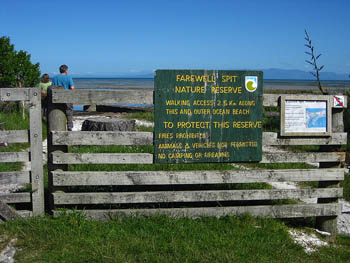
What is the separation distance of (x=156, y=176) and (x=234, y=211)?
1112 mm

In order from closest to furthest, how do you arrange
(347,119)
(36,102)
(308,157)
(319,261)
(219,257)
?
(219,257), (319,261), (36,102), (308,157), (347,119)

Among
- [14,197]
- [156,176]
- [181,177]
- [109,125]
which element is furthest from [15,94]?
[109,125]

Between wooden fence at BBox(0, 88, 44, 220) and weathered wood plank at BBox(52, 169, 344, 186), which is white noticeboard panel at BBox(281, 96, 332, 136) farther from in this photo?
wooden fence at BBox(0, 88, 44, 220)

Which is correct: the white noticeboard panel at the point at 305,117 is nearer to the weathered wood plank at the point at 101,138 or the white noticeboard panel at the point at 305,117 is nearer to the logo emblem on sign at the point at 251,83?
the logo emblem on sign at the point at 251,83

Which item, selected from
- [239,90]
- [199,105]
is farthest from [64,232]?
[239,90]

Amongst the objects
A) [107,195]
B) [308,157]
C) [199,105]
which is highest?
[199,105]

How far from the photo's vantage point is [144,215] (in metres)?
5.09

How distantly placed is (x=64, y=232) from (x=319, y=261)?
Result: 2.86 metres

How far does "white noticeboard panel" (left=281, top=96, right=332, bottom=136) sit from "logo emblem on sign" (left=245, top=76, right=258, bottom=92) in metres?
0.40

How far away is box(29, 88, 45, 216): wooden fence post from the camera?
493 centimetres

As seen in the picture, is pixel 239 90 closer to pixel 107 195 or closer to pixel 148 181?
pixel 148 181

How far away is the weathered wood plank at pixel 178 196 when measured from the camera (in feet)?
16.6

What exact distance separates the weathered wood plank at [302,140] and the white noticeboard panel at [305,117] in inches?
3.1

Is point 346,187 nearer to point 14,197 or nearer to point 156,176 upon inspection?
point 156,176
